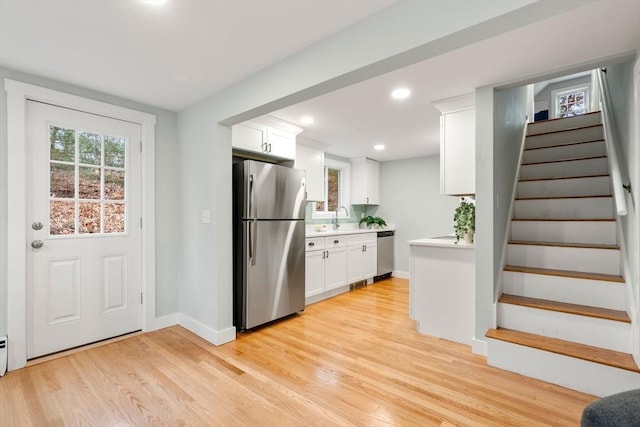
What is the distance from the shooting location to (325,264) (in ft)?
13.6

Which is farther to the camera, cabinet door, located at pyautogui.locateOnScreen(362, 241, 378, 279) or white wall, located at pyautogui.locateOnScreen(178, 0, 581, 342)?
cabinet door, located at pyautogui.locateOnScreen(362, 241, 378, 279)

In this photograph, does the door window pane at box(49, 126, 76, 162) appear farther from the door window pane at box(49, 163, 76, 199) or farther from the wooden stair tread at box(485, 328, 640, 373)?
the wooden stair tread at box(485, 328, 640, 373)

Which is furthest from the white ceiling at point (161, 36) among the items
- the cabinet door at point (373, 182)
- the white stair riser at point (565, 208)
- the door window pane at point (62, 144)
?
the cabinet door at point (373, 182)

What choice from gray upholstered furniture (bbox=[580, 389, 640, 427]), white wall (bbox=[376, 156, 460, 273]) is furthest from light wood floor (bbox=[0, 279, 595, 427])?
white wall (bbox=[376, 156, 460, 273])

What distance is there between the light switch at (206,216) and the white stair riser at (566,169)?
3.47 meters

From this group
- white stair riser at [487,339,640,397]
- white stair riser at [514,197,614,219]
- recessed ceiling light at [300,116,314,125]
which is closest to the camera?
white stair riser at [487,339,640,397]

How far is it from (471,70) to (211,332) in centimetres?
308

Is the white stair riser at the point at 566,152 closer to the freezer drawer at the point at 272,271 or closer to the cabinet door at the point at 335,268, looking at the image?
the cabinet door at the point at 335,268

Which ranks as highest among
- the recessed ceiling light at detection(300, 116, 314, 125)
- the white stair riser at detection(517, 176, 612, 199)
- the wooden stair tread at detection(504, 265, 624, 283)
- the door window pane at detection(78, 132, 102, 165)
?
the recessed ceiling light at detection(300, 116, 314, 125)

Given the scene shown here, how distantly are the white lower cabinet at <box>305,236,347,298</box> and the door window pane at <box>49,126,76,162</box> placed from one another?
252cm

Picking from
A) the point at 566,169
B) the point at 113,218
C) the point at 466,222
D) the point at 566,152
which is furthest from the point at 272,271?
the point at 566,152

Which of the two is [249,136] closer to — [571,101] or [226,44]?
[226,44]

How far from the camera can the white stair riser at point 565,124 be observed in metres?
3.66

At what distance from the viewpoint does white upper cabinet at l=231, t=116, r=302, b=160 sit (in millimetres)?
3125
